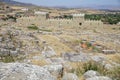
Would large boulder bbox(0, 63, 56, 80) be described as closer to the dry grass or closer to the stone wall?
the dry grass

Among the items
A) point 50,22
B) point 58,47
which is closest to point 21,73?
point 58,47

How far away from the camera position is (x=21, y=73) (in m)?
6.05

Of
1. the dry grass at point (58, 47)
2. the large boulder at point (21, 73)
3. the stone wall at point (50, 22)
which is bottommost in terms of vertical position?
the stone wall at point (50, 22)

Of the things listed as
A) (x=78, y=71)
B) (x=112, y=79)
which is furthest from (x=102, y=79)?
(x=78, y=71)

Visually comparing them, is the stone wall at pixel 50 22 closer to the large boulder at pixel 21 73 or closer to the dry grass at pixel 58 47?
the dry grass at pixel 58 47

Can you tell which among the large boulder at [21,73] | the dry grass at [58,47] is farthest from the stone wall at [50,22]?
the large boulder at [21,73]

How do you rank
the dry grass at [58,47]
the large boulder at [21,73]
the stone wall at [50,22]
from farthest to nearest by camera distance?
the stone wall at [50,22], the dry grass at [58,47], the large boulder at [21,73]

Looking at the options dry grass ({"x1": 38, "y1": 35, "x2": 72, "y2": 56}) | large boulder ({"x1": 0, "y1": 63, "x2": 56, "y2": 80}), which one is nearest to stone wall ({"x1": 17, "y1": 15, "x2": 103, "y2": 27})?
dry grass ({"x1": 38, "y1": 35, "x2": 72, "y2": 56})

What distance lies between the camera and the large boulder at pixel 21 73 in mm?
5879

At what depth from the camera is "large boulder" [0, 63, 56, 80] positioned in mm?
5879

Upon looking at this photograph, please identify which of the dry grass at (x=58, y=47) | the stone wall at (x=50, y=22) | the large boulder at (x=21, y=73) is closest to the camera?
the large boulder at (x=21, y=73)

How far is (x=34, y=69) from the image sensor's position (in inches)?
253

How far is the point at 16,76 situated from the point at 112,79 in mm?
4365

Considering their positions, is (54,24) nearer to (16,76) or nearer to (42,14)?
(42,14)
